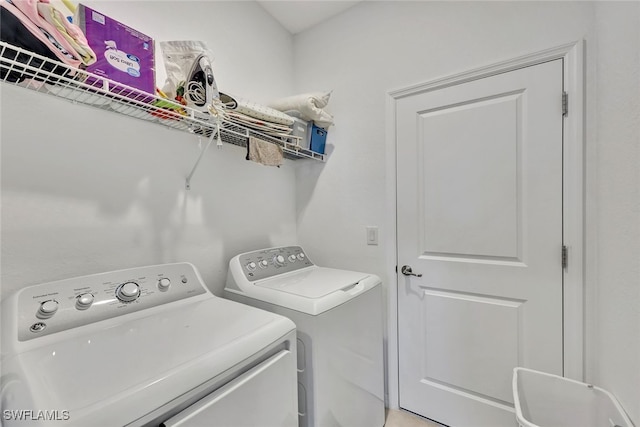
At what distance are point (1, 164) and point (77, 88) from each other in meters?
0.36

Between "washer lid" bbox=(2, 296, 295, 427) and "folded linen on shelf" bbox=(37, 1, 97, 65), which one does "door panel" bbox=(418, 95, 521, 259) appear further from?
"folded linen on shelf" bbox=(37, 1, 97, 65)

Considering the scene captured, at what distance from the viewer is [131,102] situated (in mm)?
1065

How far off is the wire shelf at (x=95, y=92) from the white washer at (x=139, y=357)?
68 cm

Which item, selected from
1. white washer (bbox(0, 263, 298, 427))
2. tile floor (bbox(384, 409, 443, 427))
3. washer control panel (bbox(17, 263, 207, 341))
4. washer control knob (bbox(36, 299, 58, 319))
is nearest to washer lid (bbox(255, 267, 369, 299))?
white washer (bbox(0, 263, 298, 427))

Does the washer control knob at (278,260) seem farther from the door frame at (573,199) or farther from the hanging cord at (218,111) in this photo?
the door frame at (573,199)

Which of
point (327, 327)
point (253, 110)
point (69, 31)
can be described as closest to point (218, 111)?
point (253, 110)

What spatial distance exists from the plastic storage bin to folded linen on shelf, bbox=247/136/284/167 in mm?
1570

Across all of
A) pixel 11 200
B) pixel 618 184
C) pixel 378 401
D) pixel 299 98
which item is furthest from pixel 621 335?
pixel 11 200

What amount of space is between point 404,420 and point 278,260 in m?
1.29

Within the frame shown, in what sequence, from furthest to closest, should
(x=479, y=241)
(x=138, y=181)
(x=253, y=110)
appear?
(x=479, y=241) < (x=253, y=110) < (x=138, y=181)

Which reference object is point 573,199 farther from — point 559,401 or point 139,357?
point 139,357

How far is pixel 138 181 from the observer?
1.31 meters

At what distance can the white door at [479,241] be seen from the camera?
1398 mm

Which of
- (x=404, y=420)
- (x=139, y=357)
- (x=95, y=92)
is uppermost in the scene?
(x=95, y=92)
